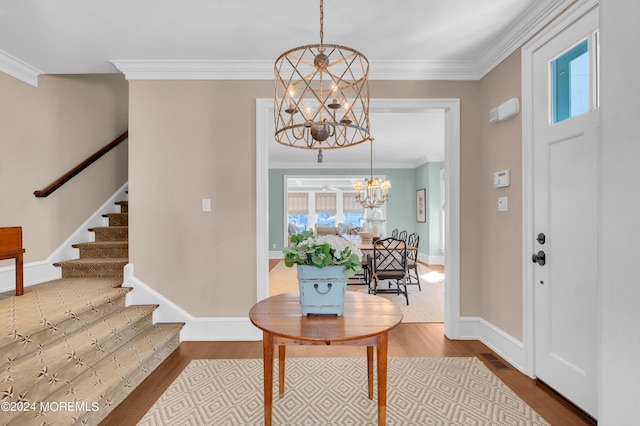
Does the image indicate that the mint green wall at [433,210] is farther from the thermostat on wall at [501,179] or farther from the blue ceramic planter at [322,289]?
the blue ceramic planter at [322,289]

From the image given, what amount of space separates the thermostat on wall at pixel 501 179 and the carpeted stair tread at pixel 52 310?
11.4ft

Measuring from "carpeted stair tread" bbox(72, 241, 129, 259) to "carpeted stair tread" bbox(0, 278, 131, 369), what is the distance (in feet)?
1.33

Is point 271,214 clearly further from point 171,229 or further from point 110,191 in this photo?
point 171,229

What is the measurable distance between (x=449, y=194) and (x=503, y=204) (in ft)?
1.74

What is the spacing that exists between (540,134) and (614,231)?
1.49 m

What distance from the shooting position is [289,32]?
8.02 feet

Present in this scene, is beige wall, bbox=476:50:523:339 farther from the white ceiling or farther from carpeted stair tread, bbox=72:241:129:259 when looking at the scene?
carpeted stair tread, bbox=72:241:129:259

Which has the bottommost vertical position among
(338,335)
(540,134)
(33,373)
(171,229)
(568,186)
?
(33,373)

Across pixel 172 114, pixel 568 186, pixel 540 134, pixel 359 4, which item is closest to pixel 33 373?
pixel 172 114

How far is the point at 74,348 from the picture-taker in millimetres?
2014

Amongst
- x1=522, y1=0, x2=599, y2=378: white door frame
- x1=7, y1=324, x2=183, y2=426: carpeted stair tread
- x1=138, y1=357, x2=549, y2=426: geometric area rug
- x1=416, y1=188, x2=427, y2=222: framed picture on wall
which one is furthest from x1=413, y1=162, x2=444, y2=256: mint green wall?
x1=7, y1=324, x2=183, y2=426: carpeted stair tread

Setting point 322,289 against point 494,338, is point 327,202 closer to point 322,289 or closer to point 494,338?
point 494,338

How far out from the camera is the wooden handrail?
3.07 m

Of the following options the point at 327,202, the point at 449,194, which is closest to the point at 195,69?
the point at 449,194
